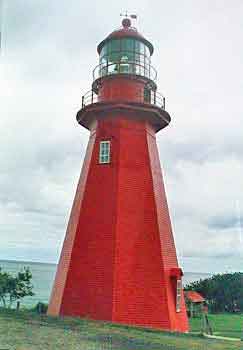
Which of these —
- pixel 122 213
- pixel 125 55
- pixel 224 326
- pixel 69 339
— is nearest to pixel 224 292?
pixel 224 326

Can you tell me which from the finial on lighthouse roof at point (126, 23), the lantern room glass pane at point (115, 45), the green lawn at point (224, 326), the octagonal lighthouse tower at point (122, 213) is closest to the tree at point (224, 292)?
the green lawn at point (224, 326)

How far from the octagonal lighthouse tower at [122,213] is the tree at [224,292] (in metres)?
5.73

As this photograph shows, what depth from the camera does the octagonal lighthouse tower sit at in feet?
17.8

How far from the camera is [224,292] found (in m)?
11.6

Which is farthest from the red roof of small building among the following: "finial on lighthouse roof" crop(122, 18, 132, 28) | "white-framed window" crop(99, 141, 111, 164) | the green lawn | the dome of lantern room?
"finial on lighthouse roof" crop(122, 18, 132, 28)

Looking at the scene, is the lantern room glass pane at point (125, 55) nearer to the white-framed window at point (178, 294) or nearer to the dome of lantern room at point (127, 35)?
the dome of lantern room at point (127, 35)

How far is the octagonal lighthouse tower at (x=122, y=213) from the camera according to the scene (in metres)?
5.44

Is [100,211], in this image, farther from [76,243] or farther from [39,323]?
[39,323]

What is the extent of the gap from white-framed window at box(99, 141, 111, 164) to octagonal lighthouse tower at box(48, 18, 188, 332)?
1 cm

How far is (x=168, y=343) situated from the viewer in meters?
3.09

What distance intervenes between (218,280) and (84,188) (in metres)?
7.68

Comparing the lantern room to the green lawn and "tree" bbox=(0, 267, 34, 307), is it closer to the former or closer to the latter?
the green lawn

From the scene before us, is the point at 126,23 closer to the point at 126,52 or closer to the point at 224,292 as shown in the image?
the point at 126,52

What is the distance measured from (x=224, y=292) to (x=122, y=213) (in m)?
6.94
